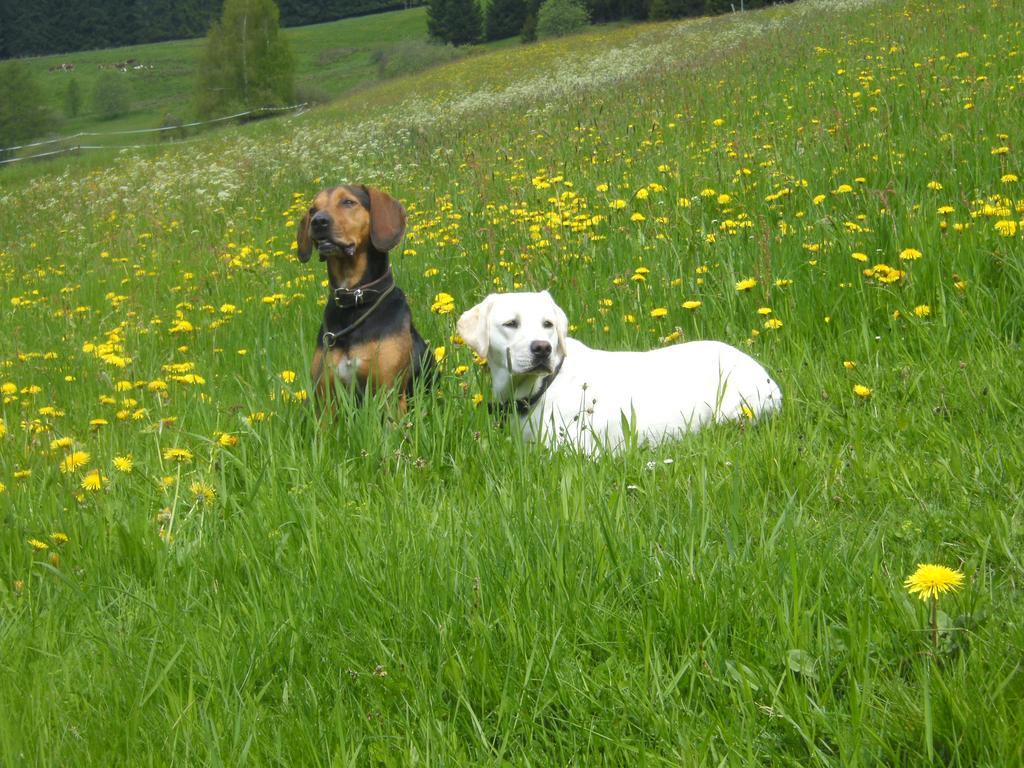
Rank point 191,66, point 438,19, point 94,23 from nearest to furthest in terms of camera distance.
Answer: point 191,66, point 438,19, point 94,23

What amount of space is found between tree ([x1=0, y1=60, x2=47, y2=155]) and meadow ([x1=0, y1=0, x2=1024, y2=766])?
5942 cm

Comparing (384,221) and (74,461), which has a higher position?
(384,221)

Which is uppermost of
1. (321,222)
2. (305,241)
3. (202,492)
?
(321,222)

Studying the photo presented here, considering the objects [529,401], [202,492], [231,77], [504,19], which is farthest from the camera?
[504,19]

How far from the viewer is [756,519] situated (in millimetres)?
2459

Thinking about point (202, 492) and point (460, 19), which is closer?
point (202, 492)

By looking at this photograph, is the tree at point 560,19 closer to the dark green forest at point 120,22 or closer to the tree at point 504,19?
the tree at point 504,19

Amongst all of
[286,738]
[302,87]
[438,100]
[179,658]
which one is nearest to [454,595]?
[286,738]

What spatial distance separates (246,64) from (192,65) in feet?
96.2

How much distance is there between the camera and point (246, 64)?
56.2m

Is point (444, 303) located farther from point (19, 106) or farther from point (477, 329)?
point (19, 106)

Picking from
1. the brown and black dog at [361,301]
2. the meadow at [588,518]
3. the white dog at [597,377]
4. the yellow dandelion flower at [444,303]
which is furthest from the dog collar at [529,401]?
the yellow dandelion flower at [444,303]

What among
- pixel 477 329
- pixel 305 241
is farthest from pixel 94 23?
pixel 477 329

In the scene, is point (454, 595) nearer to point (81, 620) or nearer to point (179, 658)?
point (179, 658)
